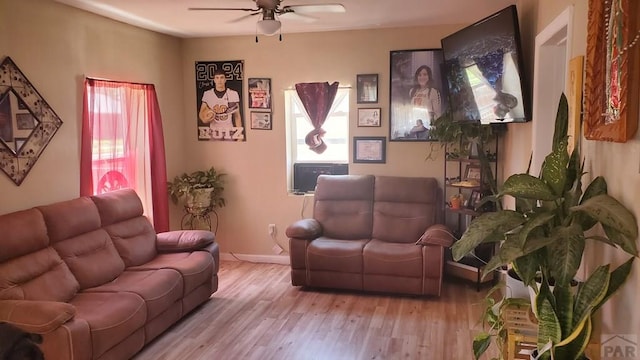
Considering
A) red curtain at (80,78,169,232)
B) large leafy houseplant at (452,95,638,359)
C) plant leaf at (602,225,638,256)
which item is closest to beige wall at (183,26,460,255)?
red curtain at (80,78,169,232)

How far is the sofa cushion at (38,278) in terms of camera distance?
9.82ft

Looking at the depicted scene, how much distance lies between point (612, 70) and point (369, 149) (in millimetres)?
3541

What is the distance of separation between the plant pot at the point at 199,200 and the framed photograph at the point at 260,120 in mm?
860

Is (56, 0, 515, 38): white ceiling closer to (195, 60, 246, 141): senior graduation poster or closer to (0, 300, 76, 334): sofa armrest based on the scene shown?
(195, 60, 246, 141): senior graduation poster

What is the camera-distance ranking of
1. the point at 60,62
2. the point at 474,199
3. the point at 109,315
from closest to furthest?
the point at 109,315 < the point at 60,62 < the point at 474,199

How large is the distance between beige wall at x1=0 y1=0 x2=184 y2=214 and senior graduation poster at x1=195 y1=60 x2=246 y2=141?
802mm

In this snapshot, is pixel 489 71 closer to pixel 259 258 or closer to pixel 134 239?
pixel 134 239

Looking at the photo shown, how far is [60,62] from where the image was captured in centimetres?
379

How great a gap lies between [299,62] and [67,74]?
2.26 m

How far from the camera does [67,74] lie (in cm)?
386

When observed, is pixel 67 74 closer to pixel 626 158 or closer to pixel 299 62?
pixel 299 62

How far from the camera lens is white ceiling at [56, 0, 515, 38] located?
3.86 metres

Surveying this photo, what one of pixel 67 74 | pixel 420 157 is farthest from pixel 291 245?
pixel 67 74

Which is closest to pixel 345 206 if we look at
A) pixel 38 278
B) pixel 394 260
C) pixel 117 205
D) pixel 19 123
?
pixel 394 260
